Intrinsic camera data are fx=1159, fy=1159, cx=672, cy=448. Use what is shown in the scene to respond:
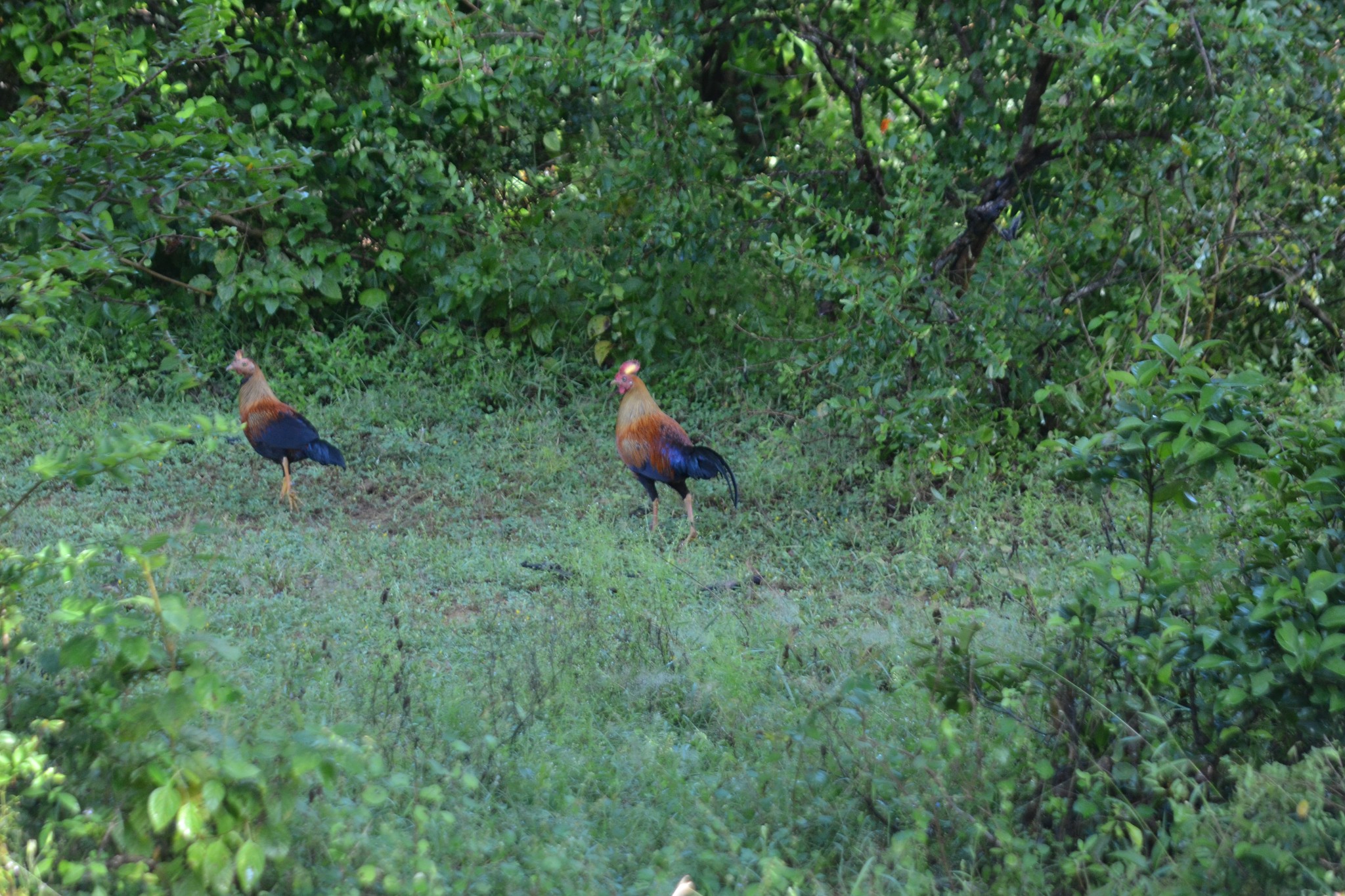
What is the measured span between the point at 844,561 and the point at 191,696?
411cm

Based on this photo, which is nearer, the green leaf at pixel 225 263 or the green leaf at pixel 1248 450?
the green leaf at pixel 1248 450

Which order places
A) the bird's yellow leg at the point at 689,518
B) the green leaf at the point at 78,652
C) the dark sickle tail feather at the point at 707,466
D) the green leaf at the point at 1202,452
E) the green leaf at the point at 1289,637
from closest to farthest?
the green leaf at the point at 78,652 < the green leaf at the point at 1289,637 < the green leaf at the point at 1202,452 < the bird's yellow leg at the point at 689,518 < the dark sickle tail feather at the point at 707,466

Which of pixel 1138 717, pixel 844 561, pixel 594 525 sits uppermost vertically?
pixel 1138 717

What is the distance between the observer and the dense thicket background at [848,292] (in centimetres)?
272

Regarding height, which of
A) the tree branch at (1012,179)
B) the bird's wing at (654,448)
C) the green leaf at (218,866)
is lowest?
the bird's wing at (654,448)

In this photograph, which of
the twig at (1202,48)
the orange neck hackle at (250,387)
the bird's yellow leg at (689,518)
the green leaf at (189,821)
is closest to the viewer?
the green leaf at (189,821)

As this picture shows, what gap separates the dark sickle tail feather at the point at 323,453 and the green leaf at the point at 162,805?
496cm

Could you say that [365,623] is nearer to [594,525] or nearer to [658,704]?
[658,704]

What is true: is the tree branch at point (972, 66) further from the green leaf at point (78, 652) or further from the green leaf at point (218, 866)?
the green leaf at point (218, 866)

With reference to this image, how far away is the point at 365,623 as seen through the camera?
4.85 meters

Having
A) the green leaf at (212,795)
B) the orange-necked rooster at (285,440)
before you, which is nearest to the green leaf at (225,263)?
the orange-necked rooster at (285,440)

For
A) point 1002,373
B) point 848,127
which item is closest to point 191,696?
point 1002,373

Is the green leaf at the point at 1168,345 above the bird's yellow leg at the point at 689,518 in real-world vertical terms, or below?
above

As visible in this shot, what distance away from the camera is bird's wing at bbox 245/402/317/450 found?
704 centimetres
